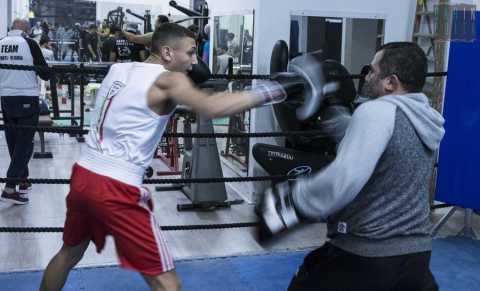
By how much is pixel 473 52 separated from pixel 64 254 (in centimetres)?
263

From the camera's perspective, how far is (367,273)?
155 centimetres

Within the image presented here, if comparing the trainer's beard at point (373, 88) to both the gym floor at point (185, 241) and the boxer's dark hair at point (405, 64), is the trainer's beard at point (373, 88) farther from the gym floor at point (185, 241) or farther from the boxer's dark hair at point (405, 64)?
the gym floor at point (185, 241)

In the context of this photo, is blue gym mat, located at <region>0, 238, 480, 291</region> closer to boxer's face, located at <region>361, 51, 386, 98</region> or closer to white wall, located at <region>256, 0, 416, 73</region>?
boxer's face, located at <region>361, 51, 386, 98</region>

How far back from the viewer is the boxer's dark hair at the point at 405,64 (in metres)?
1.50

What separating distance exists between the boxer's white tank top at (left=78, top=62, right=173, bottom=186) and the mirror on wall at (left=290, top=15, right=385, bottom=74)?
113 inches

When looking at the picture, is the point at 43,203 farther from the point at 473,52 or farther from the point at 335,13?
the point at 473,52

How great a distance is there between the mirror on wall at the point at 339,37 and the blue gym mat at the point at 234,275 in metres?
1.96

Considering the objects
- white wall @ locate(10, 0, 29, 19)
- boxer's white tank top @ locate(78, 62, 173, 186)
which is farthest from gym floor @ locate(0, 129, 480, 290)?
white wall @ locate(10, 0, 29, 19)

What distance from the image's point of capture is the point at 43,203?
176 inches

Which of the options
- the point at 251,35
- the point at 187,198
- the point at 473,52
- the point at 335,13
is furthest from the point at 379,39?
the point at 187,198

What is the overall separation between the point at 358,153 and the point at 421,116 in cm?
23

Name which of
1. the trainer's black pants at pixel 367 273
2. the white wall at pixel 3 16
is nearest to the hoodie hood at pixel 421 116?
the trainer's black pants at pixel 367 273

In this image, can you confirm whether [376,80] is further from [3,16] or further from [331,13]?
[3,16]

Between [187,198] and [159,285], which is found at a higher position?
[159,285]
